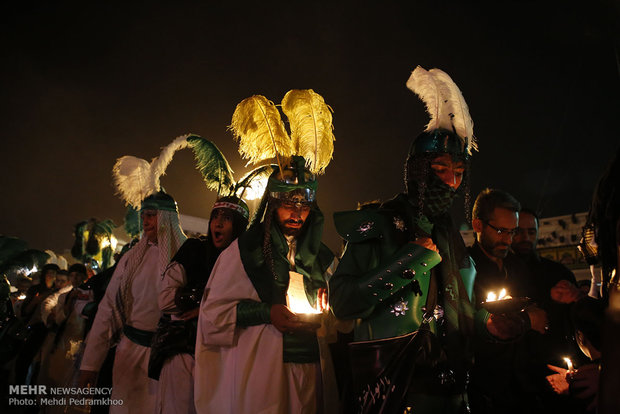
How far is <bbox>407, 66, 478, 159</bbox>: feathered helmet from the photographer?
9.58 ft

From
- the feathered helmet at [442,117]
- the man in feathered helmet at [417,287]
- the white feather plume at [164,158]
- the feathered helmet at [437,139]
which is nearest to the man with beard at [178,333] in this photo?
the white feather plume at [164,158]

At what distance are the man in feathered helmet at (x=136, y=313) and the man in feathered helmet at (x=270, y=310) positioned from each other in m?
1.64

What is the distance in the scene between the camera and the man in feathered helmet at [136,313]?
4648 millimetres

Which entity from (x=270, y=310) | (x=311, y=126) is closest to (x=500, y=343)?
(x=270, y=310)

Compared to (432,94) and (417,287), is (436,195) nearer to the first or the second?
(417,287)

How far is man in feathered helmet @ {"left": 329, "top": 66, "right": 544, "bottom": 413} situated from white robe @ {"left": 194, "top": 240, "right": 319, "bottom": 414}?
0.73 meters

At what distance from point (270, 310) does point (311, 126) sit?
1.80 m

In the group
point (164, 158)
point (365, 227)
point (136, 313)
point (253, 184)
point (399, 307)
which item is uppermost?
point (164, 158)

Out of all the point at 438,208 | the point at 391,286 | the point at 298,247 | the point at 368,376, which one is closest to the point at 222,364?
the point at 298,247

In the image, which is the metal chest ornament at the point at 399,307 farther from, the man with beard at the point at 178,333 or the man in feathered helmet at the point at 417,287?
the man with beard at the point at 178,333

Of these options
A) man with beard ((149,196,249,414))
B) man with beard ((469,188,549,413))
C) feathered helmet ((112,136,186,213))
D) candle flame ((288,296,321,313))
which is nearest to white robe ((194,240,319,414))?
candle flame ((288,296,321,313))

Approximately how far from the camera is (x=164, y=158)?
5.65 metres

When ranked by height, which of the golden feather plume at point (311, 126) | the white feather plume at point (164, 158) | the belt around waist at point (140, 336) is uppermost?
the white feather plume at point (164, 158)

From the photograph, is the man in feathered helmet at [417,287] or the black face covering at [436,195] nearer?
the man in feathered helmet at [417,287]
